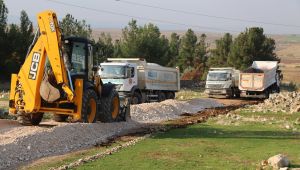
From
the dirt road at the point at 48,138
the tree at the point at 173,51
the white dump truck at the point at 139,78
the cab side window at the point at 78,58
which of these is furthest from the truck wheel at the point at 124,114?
the tree at the point at 173,51

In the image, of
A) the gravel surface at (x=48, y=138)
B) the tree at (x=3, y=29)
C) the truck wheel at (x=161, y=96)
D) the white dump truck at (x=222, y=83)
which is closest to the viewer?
the gravel surface at (x=48, y=138)

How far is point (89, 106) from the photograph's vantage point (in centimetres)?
1953

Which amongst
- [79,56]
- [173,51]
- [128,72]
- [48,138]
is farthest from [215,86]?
[173,51]

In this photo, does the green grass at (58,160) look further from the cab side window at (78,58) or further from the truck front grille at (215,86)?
the truck front grille at (215,86)

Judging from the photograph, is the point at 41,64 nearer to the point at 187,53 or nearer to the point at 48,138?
the point at 48,138

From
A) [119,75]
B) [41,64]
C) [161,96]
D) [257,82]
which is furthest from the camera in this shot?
[257,82]

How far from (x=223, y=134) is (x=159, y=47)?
55.6m

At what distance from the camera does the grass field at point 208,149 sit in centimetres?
1275

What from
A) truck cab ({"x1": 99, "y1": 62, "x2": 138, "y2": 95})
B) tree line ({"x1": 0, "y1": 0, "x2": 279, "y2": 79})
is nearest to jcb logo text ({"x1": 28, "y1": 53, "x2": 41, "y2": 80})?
truck cab ({"x1": 99, "y1": 62, "x2": 138, "y2": 95})

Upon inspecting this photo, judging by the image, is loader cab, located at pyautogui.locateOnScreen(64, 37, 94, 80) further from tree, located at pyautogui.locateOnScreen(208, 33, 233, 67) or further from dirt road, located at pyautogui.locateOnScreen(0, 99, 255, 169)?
tree, located at pyautogui.locateOnScreen(208, 33, 233, 67)

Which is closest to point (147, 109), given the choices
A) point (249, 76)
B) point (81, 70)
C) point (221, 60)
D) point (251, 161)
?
point (81, 70)

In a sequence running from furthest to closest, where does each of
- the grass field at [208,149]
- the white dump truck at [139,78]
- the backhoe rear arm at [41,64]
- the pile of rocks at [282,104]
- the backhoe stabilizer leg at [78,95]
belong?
the white dump truck at [139,78], the pile of rocks at [282,104], the backhoe stabilizer leg at [78,95], the backhoe rear arm at [41,64], the grass field at [208,149]

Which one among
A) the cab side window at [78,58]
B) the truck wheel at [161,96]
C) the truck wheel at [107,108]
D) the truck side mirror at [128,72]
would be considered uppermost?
the cab side window at [78,58]

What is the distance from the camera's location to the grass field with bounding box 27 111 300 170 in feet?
41.8
